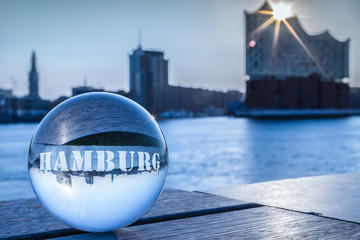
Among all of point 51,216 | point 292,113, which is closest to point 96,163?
point 51,216

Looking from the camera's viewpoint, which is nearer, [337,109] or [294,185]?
[294,185]

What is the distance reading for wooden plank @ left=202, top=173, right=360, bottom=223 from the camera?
6.53 feet

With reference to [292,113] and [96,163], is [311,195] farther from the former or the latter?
[292,113]

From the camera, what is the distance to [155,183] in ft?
5.04

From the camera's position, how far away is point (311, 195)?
2375 mm

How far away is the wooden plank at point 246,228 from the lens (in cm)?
152

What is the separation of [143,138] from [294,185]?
5.02 ft

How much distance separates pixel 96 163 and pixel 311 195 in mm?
1403

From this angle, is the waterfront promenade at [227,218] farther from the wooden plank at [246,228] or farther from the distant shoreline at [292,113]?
the distant shoreline at [292,113]

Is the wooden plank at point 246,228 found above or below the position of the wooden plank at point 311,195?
above

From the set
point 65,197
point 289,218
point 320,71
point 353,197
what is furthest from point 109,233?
point 320,71

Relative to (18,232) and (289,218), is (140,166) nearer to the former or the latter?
(18,232)

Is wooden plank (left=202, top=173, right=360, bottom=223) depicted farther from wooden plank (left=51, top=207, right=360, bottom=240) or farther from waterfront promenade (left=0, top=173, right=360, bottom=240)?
wooden plank (left=51, top=207, right=360, bottom=240)

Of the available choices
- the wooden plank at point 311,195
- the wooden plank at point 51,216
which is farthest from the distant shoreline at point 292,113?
the wooden plank at point 51,216
